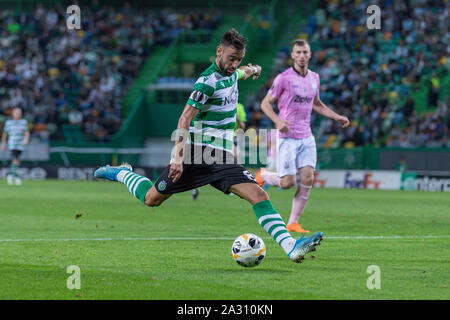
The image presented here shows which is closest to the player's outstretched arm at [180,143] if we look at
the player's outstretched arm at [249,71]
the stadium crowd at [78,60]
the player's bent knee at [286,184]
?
the player's outstretched arm at [249,71]

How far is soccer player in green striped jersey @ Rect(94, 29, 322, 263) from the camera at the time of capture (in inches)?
317

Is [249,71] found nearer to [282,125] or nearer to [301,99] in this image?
[282,125]

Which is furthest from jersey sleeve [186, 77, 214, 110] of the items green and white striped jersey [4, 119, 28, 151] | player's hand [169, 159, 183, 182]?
green and white striped jersey [4, 119, 28, 151]

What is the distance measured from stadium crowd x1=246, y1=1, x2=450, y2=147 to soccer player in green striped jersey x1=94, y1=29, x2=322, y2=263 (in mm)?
20470

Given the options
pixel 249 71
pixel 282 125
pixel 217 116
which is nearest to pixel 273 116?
pixel 282 125

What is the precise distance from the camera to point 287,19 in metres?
39.4

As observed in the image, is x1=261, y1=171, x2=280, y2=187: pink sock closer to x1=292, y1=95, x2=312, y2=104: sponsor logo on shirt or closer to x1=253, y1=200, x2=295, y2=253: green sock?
x1=292, y1=95, x2=312, y2=104: sponsor logo on shirt

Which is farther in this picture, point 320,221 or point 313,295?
point 320,221

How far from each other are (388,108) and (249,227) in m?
18.3

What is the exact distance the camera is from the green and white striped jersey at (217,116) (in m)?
8.27

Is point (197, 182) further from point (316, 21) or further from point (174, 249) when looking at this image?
point (316, 21)

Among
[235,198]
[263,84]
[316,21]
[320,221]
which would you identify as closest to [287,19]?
[316,21]

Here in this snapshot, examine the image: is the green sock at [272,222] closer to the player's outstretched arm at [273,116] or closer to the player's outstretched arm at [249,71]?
the player's outstretched arm at [249,71]
